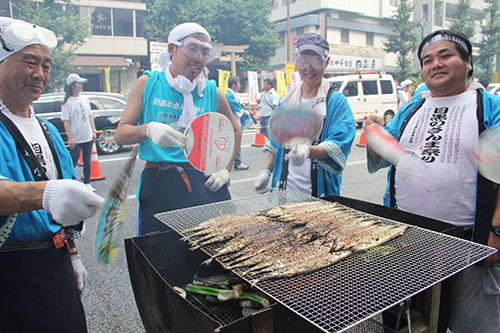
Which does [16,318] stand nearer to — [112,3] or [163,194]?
[163,194]

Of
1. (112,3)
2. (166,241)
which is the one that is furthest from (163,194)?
(112,3)

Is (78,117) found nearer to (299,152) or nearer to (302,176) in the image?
(302,176)

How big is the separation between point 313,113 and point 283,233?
1.05 metres

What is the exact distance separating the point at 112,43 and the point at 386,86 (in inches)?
955

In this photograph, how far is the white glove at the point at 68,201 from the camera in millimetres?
1441

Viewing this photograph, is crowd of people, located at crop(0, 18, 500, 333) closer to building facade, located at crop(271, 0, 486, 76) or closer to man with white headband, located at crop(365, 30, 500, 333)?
man with white headband, located at crop(365, 30, 500, 333)

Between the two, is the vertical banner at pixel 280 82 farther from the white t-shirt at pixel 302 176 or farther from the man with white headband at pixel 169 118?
the man with white headband at pixel 169 118

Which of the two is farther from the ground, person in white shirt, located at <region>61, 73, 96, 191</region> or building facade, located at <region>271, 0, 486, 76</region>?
building facade, located at <region>271, 0, 486, 76</region>

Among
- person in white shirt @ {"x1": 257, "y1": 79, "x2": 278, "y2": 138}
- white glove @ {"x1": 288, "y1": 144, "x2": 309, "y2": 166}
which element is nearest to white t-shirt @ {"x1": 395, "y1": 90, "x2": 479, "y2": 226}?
white glove @ {"x1": 288, "y1": 144, "x2": 309, "y2": 166}

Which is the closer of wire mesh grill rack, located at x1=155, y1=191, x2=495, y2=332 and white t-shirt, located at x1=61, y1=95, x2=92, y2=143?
wire mesh grill rack, located at x1=155, y1=191, x2=495, y2=332

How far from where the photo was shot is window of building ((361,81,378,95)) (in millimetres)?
17969

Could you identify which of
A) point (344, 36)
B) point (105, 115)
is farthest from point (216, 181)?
point (344, 36)

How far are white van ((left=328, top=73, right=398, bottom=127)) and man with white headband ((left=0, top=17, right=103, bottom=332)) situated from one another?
16722 millimetres

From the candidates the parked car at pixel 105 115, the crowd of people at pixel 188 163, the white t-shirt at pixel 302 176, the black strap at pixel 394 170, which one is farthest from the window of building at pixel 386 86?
the black strap at pixel 394 170
